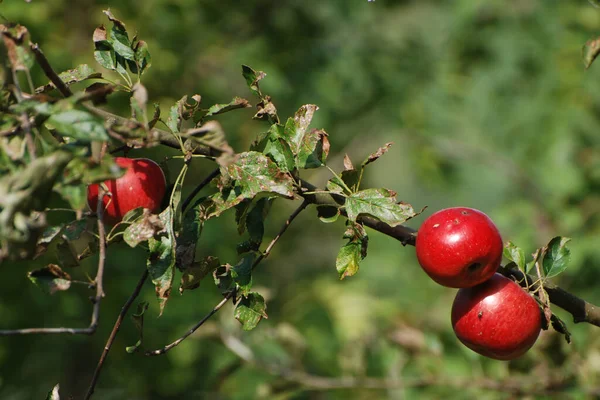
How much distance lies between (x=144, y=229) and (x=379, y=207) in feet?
1.02

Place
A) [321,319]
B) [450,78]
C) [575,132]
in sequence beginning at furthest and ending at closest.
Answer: [450,78], [575,132], [321,319]

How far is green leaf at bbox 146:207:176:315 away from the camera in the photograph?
93 cm

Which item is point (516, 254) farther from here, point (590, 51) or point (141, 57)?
point (141, 57)

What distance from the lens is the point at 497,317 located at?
3.47 feet

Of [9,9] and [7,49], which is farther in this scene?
[9,9]

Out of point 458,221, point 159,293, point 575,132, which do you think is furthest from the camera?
point 575,132

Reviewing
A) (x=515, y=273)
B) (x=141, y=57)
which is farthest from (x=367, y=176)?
(x=141, y=57)

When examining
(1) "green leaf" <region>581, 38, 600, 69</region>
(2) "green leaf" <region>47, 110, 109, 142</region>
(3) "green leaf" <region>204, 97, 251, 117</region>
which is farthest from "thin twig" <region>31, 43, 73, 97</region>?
(1) "green leaf" <region>581, 38, 600, 69</region>

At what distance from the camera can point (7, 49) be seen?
2.57ft

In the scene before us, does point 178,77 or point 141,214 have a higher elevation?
point 141,214

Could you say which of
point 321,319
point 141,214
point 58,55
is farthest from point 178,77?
point 141,214

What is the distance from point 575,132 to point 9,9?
2.25m

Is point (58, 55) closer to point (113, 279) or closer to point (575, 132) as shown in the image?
point (113, 279)

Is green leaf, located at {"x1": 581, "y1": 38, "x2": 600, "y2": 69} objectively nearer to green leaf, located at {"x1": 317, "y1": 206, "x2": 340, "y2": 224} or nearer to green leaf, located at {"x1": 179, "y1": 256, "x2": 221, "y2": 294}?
green leaf, located at {"x1": 317, "y1": 206, "x2": 340, "y2": 224}
